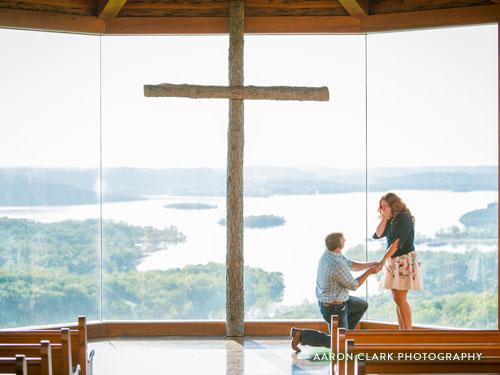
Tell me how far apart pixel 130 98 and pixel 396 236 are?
9.37 ft

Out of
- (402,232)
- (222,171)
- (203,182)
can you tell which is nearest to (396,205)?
(402,232)

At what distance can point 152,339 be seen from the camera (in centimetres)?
755

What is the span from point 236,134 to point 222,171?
52cm

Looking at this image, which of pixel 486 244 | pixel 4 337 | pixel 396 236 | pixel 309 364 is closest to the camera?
pixel 4 337

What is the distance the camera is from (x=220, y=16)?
7.77 meters

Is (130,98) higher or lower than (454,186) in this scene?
higher

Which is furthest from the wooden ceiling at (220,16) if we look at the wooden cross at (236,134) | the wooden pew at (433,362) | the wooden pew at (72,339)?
the wooden pew at (433,362)

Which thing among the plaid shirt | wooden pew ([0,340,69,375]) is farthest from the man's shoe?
wooden pew ([0,340,69,375])

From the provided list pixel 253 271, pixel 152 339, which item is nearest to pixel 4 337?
pixel 152 339

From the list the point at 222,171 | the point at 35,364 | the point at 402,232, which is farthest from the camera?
the point at 222,171

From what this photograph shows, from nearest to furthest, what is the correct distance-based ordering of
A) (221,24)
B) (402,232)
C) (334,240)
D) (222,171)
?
(334,240)
(402,232)
(221,24)
(222,171)

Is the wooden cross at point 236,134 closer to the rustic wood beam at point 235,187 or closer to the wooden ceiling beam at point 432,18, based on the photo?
the rustic wood beam at point 235,187

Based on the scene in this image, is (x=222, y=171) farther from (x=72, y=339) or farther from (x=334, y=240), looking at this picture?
(x=72, y=339)

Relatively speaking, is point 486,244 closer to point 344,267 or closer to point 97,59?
point 344,267
